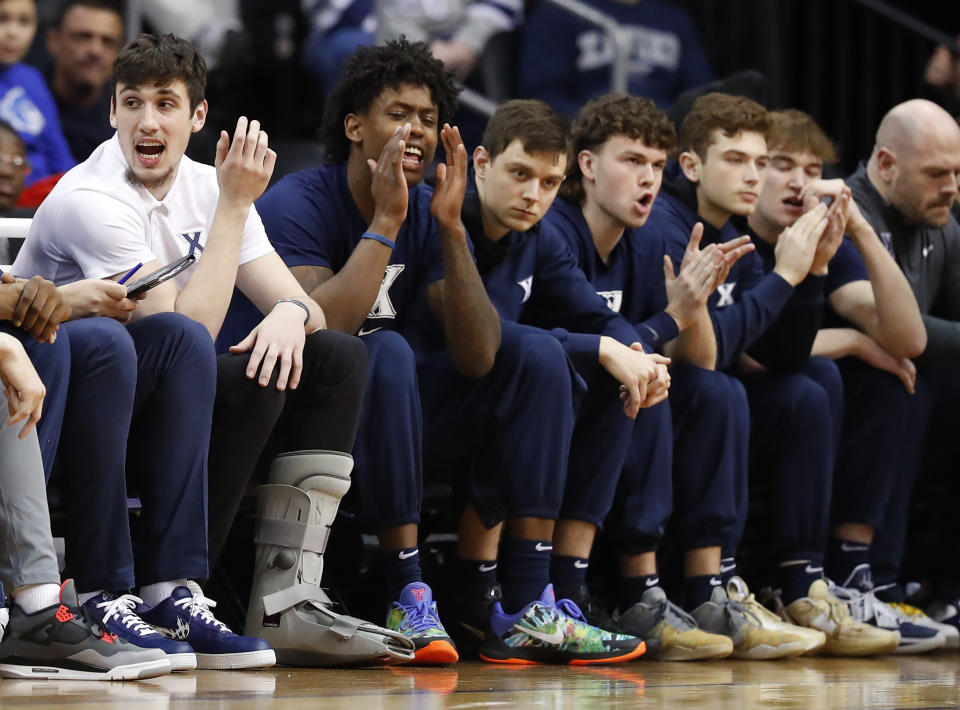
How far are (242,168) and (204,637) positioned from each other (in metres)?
0.94

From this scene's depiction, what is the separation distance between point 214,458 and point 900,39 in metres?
5.07

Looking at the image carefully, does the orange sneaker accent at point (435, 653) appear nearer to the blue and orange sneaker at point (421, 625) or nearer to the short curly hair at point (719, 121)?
the blue and orange sneaker at point (421, 625)

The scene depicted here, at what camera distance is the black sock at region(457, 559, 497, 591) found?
12.1ft

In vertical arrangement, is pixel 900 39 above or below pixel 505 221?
above

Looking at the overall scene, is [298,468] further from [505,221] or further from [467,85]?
[467,85]

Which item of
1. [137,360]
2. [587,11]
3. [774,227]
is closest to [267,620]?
[137,360]

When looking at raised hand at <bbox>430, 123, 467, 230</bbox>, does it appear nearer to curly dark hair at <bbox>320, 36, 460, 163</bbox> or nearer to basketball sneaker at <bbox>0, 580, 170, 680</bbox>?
curly dark hair at <bbox>320, 36, 460, 163</bbox>

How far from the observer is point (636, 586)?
3.94 m

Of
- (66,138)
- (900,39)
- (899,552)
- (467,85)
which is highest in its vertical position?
(900,39)

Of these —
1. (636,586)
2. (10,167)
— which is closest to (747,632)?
(636,586)

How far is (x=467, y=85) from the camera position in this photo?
627 centimetres

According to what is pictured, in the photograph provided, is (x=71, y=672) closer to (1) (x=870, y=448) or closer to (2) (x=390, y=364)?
(2) (x=390, y=364)

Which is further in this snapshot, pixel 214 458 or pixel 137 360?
pixel 214 458

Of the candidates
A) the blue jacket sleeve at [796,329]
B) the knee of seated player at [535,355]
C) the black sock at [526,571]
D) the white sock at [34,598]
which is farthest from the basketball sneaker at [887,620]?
the white sock at [34,598]
